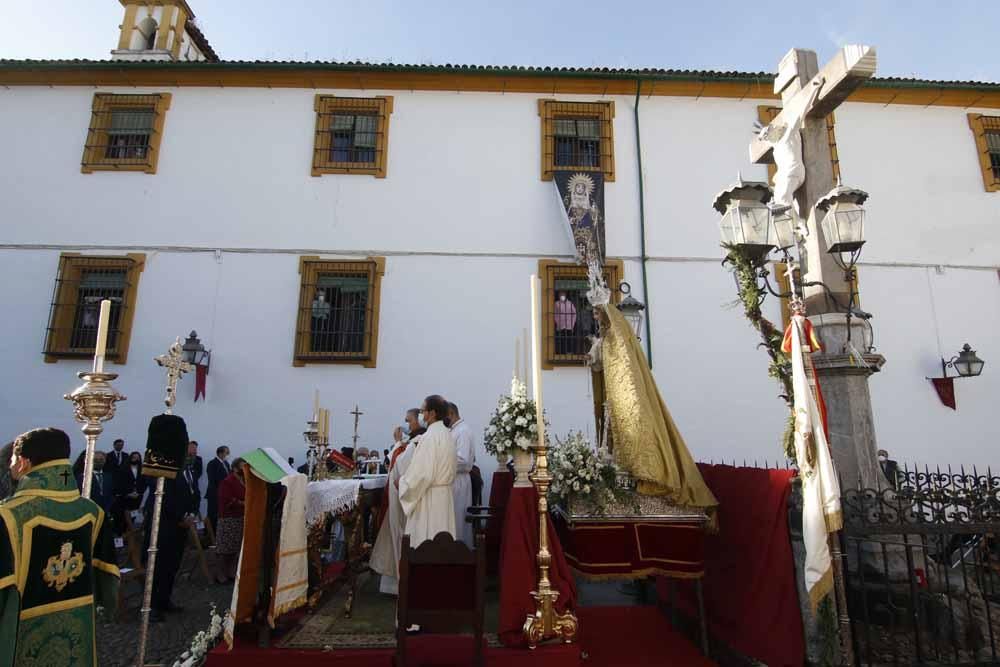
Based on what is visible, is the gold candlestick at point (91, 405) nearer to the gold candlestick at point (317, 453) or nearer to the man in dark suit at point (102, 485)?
the gold candlestick at point (317, 453)

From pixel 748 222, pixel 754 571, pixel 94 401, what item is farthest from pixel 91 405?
pixel 748 222

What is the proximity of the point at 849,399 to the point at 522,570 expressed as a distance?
2.49 meters

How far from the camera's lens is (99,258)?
32.4 ft

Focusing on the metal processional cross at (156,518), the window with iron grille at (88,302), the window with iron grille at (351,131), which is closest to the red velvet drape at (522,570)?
the metal processional cross at (156,518)

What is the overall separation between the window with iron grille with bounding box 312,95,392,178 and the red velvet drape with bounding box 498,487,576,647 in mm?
8103

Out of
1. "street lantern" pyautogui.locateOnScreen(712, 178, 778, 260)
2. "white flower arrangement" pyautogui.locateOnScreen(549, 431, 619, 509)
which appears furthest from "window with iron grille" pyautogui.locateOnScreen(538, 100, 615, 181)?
"white flower arrangement" pyautogui.locateOnScreen(549, 431, 619, 509)

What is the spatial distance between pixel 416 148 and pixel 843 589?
9466 mm

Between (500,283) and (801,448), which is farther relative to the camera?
(500,283)

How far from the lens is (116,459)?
8.04 meters

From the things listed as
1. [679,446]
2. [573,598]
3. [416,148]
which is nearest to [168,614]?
[573,598]

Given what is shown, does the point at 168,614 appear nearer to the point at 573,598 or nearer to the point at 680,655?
the point at 573,598

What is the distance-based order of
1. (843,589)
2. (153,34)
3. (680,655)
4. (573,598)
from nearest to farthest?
(843,589)
(573,598)
(680,655)
(153,34)

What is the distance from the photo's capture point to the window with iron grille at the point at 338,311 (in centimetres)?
952

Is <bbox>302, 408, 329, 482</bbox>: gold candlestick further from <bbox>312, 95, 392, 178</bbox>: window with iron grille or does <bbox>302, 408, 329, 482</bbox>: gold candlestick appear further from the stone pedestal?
<bbox>312, 95, 392, 178</bbox>: window with iron grille
